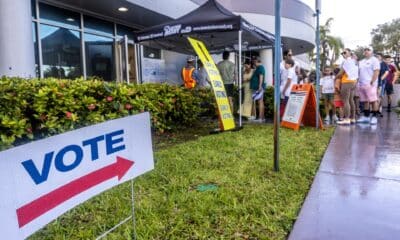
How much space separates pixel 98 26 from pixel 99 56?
3.04ft

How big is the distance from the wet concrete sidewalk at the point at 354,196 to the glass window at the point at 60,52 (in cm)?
732

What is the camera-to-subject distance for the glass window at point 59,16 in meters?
9.00

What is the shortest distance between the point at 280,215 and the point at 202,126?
5.53 meters

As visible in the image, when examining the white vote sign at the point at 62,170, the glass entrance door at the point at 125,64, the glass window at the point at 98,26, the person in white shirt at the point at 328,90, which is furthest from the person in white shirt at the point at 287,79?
the white vote sign at the point at 62,170

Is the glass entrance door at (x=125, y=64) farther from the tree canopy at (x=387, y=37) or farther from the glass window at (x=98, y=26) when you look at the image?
the tree canopy at (x=387, y=37)

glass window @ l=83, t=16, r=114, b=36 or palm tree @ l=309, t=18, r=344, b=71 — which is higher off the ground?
palm tree @ l=309, t=18, r=344, b=71

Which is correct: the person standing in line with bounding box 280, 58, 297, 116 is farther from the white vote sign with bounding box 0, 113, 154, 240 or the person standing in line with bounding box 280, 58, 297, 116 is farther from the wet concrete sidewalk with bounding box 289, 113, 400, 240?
the white vote sign with bounding box 0, 113, 154, 240

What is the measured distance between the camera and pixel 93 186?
7.00ft

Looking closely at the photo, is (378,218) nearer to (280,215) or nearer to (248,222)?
(280,215)

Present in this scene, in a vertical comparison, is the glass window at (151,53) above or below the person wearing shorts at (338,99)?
above

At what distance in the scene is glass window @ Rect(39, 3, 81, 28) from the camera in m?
9.00

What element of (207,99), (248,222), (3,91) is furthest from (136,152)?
(207,99)

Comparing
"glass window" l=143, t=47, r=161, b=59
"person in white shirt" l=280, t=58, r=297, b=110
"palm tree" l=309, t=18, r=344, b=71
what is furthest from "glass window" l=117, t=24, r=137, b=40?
"palm tree" l=309, t=18, r=344, b=71

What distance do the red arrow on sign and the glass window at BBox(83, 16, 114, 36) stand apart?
9.10 m
